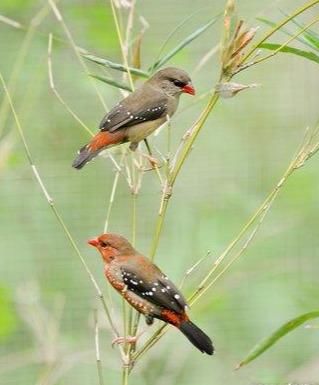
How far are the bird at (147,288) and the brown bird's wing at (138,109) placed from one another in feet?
0.84

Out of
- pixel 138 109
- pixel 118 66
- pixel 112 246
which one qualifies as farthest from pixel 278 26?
pixel 138 109

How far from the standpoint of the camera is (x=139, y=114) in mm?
2883

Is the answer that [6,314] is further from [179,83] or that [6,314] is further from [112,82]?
[112,82]

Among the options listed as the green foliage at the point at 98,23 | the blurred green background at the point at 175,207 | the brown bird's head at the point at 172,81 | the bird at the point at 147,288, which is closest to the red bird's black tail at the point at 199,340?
the bird at the point at 147,288

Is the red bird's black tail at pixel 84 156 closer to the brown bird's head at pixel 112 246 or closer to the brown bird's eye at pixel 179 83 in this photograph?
the brown bird's head at pixel 112 246

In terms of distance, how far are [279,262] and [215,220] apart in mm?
273

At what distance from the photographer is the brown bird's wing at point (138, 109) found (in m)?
2.79

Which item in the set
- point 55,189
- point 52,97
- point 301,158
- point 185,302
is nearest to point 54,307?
point 55,189

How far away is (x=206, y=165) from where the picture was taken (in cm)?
467

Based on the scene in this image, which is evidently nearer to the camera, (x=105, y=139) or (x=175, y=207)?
(x=105, y=139)

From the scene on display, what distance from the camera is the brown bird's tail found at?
2.79 m

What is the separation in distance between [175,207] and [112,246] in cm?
196

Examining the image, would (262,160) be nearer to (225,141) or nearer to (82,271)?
(225,141)

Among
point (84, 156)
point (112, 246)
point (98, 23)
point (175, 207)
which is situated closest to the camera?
point (112, 246)
